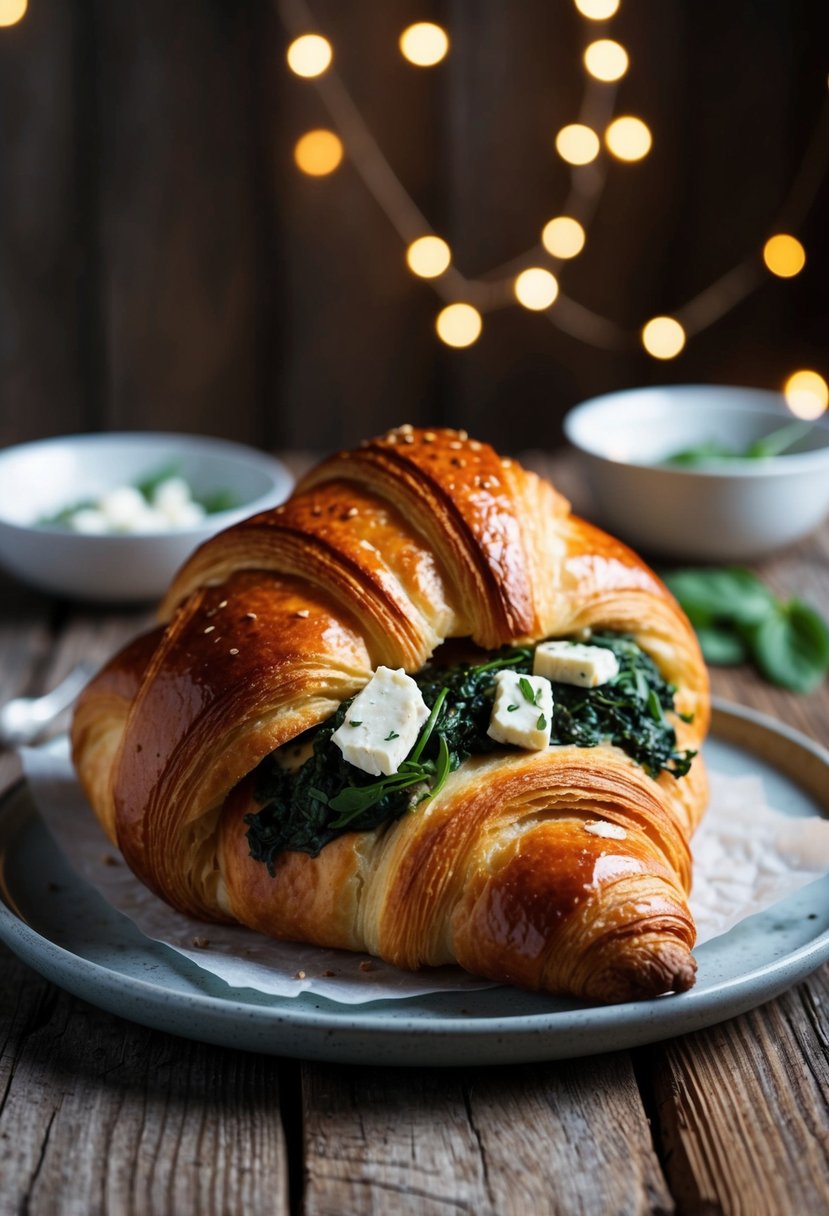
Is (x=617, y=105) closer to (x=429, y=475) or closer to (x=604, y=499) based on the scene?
(x=604, y=499)

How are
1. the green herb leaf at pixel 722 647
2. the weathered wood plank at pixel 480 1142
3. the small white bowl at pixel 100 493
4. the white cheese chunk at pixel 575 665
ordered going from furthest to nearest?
the small white bowl at pixel 100 493 < the green herb leaf at pixel 722 647 < the white cheese chunk at pixel 575 665 < the weathered wood plank at pixel 480 1142

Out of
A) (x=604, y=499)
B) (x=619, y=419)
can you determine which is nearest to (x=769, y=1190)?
(x=604, y=499)

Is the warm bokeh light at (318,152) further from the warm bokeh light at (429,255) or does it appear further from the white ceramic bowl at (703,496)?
the white ceramic bowl at (703,496)

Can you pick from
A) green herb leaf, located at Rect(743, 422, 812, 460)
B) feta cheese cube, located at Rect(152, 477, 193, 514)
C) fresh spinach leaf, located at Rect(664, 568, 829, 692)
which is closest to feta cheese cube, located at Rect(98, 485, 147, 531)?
feta cheese cube, located at Rect(152, 477, 193, 514)

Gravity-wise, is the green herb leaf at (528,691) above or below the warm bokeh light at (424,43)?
below

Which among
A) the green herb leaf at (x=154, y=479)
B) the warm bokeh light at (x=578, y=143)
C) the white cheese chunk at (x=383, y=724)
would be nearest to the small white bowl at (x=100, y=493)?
the green herb leaf at (x=154, y=479)

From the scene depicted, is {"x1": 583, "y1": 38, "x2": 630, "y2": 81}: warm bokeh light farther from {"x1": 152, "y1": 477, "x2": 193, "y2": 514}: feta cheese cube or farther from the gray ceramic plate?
the gray ceramic plate

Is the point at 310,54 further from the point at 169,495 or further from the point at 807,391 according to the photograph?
the point at 807,391

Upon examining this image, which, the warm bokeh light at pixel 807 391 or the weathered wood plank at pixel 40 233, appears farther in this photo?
the weathered wood plank at pixel 40 233
